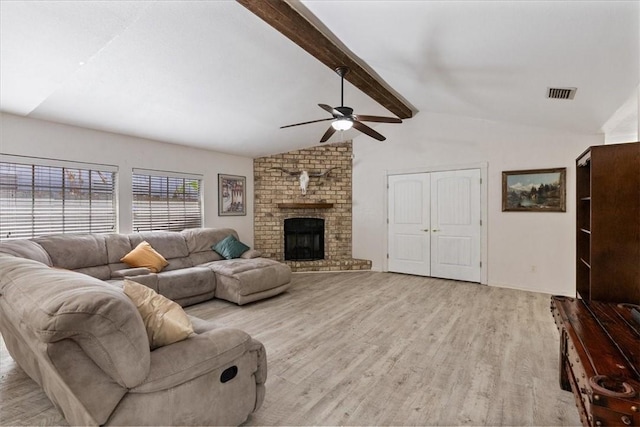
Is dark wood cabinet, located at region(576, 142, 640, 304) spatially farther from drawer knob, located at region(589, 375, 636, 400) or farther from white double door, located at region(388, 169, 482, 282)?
white double door, located at region(388, 169, 482, 282)

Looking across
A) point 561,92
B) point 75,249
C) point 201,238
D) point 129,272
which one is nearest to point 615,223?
point 561,92

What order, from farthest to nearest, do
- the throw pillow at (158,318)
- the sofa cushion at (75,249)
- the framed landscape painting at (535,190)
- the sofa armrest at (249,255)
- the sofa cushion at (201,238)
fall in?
the sofa armrest at (249,255) < the sofa cushion at (201,238) < the framed landscape painting at (535,190) < the sofa cushion at (75,249) < the throw pillow at (158,318)

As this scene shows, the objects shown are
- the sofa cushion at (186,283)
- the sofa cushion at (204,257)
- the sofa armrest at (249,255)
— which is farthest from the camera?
the sofa armrest at (249,255)

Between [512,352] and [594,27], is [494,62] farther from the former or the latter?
[512,352]

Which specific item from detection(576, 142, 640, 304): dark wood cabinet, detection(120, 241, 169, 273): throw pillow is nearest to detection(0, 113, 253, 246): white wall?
detection(120, 241, 169, 273): throw pillow

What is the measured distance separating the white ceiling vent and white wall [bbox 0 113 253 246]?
522 cm

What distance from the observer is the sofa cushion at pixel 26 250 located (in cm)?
311

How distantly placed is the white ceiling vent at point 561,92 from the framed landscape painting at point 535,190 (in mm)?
1676

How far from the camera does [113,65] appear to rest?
309cm

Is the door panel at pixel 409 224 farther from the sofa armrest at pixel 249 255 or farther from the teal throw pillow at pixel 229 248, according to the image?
the teal throw pillow at pixel 229 248

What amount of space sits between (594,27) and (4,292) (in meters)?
3.77

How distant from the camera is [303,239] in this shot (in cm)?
689

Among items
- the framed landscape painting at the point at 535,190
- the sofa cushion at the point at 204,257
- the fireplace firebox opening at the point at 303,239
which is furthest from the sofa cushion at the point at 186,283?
the framed landscape painting at the point at 535,190

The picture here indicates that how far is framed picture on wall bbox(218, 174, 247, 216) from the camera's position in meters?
6.19
